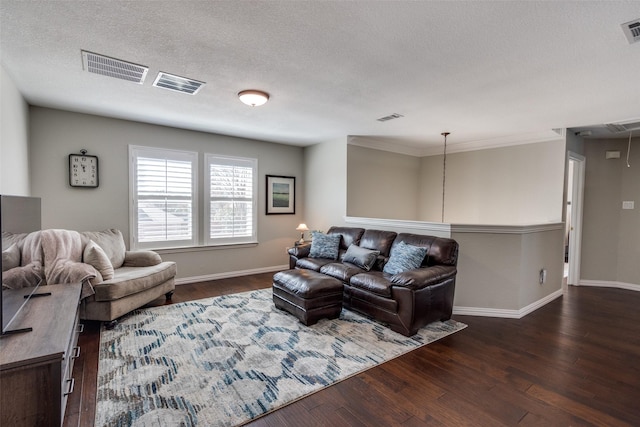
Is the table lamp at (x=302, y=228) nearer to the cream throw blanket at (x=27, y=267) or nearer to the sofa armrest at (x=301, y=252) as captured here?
the sofa armrest at (x=301, y=252)

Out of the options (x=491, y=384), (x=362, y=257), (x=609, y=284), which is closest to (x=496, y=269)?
(x=362, y=257)

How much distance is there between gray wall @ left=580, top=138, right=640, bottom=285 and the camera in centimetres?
498

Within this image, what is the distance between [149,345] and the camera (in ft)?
9.23

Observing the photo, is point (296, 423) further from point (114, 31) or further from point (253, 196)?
point (253, 196)

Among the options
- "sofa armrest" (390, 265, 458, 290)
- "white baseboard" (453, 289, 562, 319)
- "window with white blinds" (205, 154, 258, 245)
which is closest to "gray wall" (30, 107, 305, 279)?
"window with white blinds" (205, 154, 258, 245)

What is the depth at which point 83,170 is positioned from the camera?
4148mm

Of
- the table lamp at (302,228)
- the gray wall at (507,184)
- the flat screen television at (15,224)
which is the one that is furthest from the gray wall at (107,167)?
the gray wall at (507,184)

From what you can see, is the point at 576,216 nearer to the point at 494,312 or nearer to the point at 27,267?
the point at 494,312

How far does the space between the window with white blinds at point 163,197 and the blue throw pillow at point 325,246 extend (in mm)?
2071

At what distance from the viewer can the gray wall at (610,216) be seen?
498 cm

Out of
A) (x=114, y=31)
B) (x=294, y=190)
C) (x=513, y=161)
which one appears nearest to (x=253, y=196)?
(x=294, y=190)

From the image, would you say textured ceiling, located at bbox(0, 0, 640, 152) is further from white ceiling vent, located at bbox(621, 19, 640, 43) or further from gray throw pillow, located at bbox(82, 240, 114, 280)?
gray throw pillow, located at bbox(82, 240, 114, 280)

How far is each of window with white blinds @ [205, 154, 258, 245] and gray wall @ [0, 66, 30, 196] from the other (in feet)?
7.37

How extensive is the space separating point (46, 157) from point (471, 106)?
5.48m
